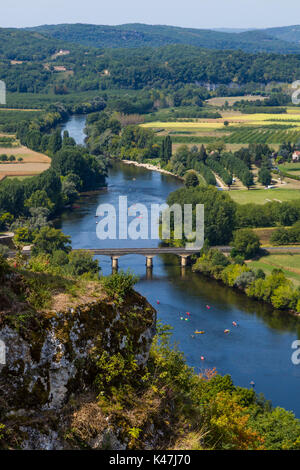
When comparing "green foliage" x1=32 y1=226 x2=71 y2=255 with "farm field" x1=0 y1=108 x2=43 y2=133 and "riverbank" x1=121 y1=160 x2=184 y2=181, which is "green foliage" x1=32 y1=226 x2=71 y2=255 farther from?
"farm field" x1=0 y1=108 x2=43 y2=133

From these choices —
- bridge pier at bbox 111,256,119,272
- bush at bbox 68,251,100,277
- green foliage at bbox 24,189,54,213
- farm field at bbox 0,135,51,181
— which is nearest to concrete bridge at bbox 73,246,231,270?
bridge pier at bbox 111,256,119,272

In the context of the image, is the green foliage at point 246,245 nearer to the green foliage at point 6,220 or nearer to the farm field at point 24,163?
the green foliage at point 6,220

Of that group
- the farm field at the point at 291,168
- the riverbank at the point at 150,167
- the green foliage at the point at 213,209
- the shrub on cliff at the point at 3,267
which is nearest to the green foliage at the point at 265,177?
the farm field at the point at 291,168

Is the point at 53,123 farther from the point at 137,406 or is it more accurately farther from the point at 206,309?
the point at 137,406

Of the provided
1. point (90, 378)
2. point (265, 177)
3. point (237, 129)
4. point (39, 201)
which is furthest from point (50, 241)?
point (237, 129)

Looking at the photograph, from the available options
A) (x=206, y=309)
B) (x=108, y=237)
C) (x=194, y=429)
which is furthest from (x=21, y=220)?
(x=194, y=429)

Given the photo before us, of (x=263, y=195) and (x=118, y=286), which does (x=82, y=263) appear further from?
(x=118, y=286)

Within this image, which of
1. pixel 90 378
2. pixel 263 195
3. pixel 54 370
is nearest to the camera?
pixel 54 370
